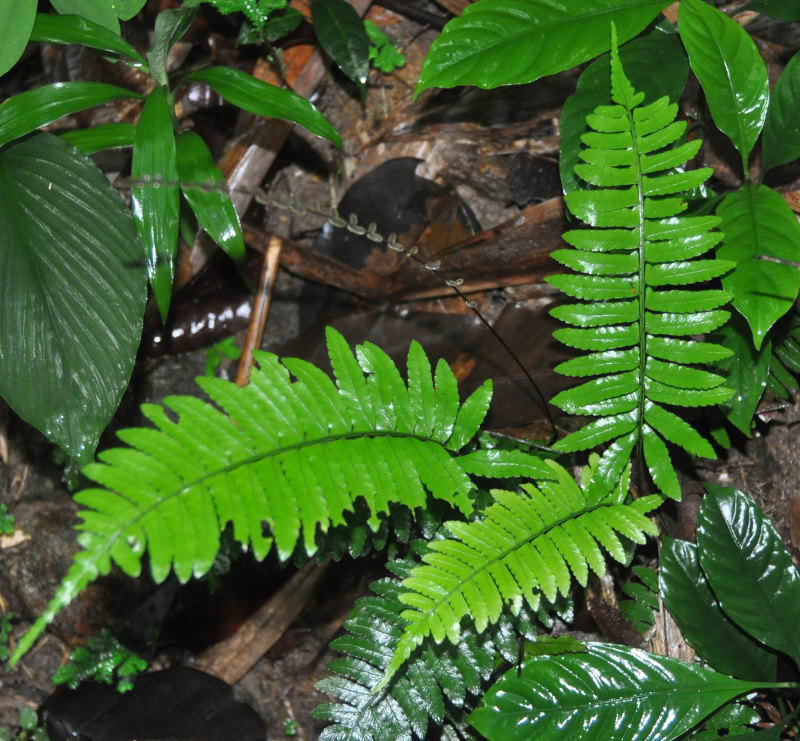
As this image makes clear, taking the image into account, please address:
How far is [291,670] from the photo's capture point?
9.83ft

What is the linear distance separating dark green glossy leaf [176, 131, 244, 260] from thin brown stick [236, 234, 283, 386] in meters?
0.68

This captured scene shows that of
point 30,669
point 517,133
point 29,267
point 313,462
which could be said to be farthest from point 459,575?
point 30,669

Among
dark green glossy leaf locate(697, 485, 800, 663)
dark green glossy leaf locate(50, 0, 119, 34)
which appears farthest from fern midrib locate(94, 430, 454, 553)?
dark green glossy leaf locate(50, 0, 119, 34)

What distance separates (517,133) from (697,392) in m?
1.56

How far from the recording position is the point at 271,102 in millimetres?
2613

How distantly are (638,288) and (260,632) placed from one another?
6.25 feet

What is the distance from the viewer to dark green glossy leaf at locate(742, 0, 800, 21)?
2.32 m

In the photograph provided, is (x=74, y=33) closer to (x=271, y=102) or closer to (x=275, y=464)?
(x=271, y=102)

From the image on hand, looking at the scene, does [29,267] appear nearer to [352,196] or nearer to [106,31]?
[106,31]

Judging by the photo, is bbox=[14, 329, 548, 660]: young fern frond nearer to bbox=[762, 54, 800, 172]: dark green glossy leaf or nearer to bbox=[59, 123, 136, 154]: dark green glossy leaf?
bbox=[762, 54, 800, 172]: dark green glossy leaf

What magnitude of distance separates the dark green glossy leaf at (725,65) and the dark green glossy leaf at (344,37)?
1274mm

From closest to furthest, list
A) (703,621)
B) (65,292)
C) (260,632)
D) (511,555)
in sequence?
(511,555)
(703,621)
(65,292)
(260,632)

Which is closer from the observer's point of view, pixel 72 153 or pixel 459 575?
pixel 459 575

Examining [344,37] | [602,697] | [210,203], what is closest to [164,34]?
[210,203]
